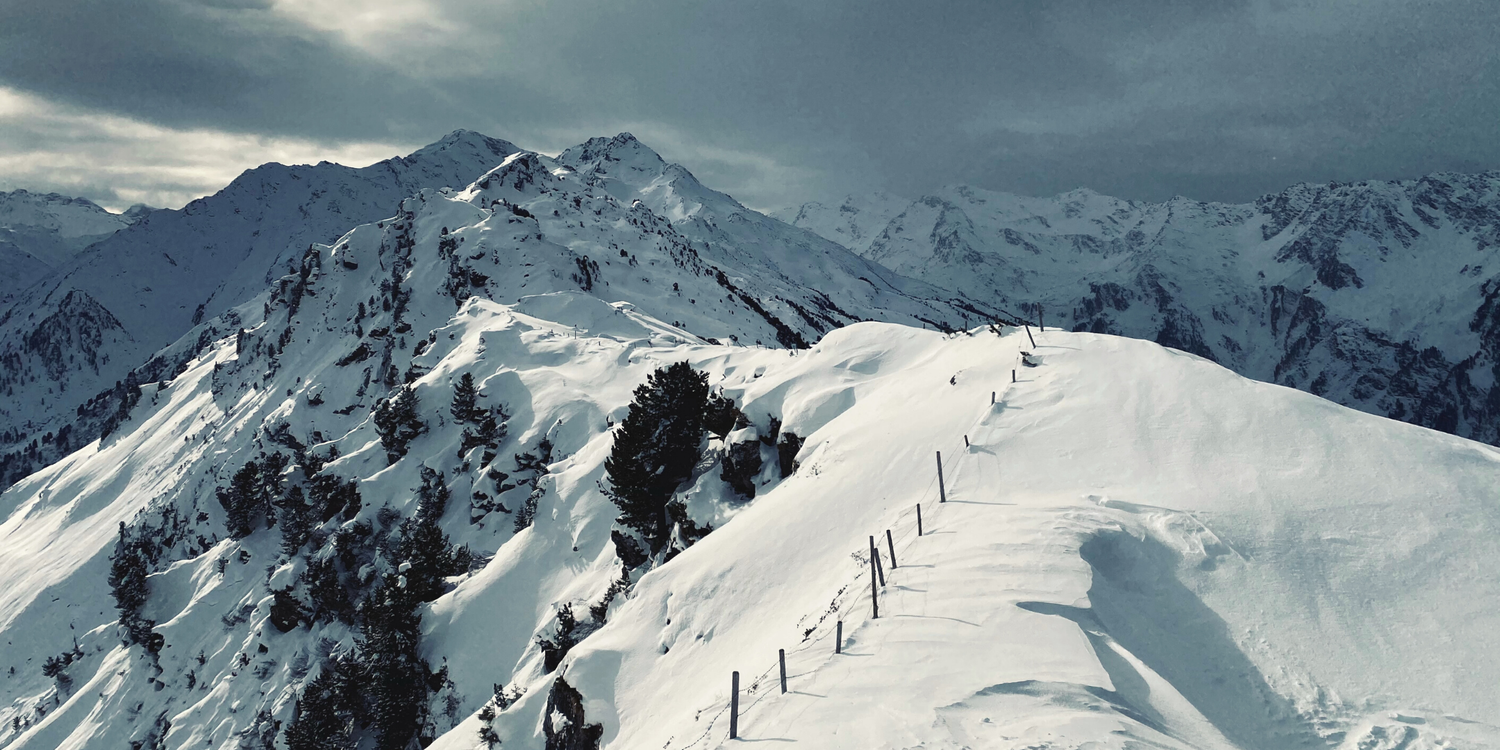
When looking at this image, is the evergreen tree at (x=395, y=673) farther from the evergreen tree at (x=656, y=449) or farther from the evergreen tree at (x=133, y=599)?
the evergreen tree at (x=133, y=599)

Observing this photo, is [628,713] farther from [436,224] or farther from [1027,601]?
[436,224]

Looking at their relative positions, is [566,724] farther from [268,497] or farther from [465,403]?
[268,497]

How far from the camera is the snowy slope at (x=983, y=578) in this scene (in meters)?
11.3

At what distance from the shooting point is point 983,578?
14000mm

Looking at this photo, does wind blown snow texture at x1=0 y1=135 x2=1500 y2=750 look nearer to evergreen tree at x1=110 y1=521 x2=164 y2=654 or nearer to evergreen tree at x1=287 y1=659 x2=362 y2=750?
evergreen tree at x1=110 y1=521 x2=164 y2=654

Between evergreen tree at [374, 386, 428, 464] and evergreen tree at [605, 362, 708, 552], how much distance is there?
93.3ft

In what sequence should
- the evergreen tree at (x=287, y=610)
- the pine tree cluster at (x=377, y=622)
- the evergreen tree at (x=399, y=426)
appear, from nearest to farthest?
the pine tree cluster at (x=377, y=622)
the evergreen tree at (x=287, y=610)
the evergreen tree at (x=399, y=426)

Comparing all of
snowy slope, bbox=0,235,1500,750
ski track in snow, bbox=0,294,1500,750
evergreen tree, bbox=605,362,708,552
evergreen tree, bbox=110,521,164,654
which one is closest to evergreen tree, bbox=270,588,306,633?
snowy slope, bbox=0,235,1500,750

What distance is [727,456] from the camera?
29.5 metres

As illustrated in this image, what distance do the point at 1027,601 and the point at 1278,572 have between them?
5.51 m

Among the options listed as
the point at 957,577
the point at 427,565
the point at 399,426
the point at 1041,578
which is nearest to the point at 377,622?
the point at 427,565

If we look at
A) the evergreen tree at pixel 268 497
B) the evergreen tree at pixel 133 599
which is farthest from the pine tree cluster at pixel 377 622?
the evergreen tree at pixel 133 599

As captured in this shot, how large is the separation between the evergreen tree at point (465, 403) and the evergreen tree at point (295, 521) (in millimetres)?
14146

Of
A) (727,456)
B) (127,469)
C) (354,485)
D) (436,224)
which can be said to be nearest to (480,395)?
(354,485)
